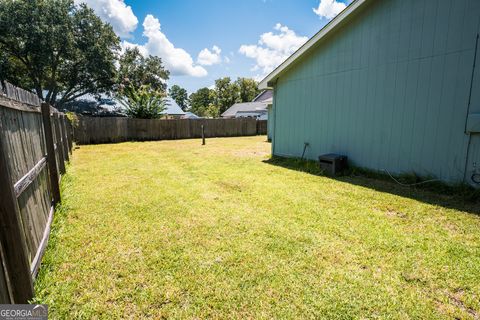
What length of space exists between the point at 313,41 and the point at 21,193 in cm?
712

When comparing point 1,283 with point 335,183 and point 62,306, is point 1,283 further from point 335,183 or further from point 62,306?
point 335,183

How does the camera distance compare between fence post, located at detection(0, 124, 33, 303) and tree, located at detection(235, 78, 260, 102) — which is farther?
tree, located at detection(235, 78, 260, 102)

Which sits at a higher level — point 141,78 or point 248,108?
point 141,78

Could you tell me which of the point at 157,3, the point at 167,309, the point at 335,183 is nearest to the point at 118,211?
the point at 167,309

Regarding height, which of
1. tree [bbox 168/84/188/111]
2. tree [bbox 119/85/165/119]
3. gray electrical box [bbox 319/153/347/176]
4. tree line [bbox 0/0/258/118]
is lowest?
gray electrical box [bbox 319/153/347/176]

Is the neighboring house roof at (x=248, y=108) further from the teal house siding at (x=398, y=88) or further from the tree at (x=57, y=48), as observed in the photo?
the teal house siding at (x=398, y=88)

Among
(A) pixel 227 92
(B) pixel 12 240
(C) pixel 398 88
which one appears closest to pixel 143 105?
(C) pixel 398 88

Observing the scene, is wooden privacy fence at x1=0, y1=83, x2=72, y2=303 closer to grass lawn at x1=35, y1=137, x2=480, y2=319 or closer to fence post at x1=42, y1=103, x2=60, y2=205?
fence post at x1=42, y1=103, x2=60, y2=205

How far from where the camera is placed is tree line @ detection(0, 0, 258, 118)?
18.0 m

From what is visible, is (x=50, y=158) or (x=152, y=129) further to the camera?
(x=152, y=129)

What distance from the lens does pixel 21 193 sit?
2.14 m

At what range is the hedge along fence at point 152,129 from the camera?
1328 cm

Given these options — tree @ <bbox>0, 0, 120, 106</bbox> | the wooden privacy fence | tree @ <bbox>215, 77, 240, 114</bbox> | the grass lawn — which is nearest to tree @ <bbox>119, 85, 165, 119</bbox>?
tree @ <bbox>0, 0, 120, 106</bbox>

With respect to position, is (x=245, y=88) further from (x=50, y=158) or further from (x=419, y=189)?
(x=50, y=158)
